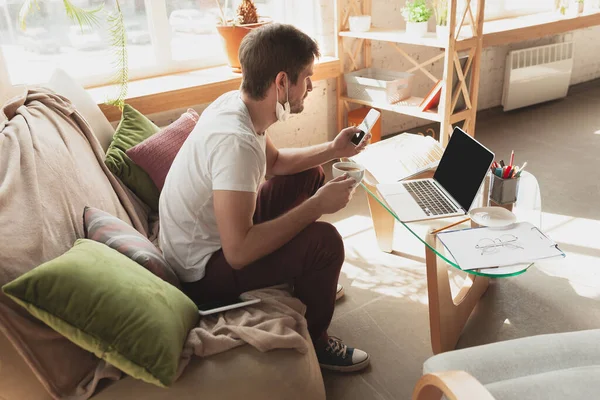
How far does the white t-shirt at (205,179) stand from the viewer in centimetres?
150

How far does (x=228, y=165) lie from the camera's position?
58.7 inches

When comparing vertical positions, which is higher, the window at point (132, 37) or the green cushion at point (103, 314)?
the window at point (132, 37)

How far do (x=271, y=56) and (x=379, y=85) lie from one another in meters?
1.76

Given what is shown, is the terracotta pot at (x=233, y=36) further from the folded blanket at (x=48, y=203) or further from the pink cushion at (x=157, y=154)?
the folded blanket at (x=48, y=203)

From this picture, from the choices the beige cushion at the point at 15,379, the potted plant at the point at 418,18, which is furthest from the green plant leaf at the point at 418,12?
the beige cushion at the point at 15,379

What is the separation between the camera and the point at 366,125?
6.69 feet

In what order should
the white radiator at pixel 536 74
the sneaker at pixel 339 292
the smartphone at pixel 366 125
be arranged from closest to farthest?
the smartphone at pixel 366 125
the sneaker at pixel 339 292
the white radiator at pixel 536 74

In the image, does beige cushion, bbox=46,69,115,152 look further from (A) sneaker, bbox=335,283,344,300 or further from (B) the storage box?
(B) the storage box

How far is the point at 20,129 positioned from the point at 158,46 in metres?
1.56

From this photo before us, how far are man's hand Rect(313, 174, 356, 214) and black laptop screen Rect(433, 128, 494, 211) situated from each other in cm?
42

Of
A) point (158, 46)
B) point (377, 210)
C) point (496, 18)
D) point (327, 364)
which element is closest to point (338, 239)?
point (327, 364)

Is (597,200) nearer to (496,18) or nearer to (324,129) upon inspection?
(324,129)

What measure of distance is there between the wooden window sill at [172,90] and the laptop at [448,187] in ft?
4.39

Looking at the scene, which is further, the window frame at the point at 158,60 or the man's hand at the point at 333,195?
the window frame at the point at 158,60
